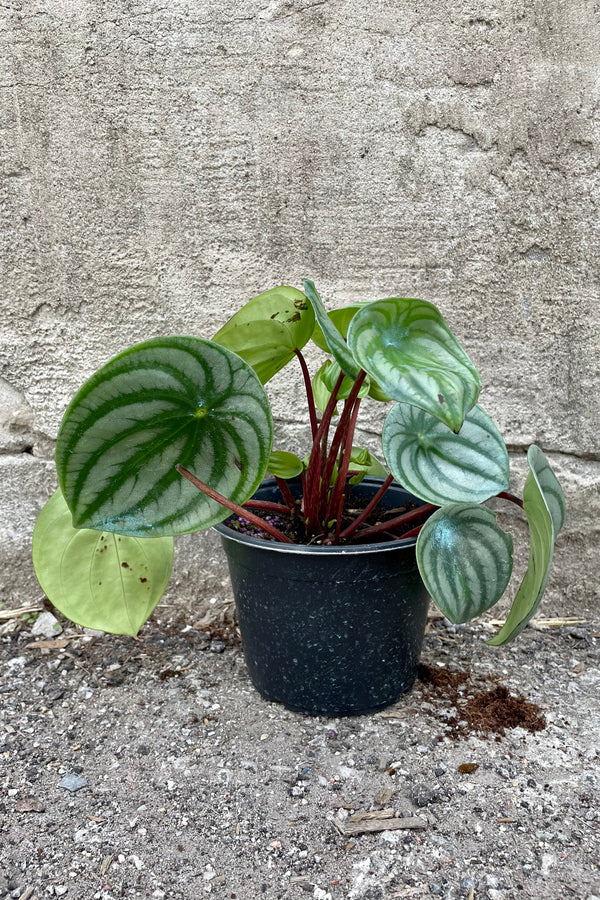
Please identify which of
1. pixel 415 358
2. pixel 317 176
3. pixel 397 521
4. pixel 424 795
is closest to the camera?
pixel 415 358

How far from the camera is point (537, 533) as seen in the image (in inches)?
38.8

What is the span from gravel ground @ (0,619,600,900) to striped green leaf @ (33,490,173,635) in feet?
0.66

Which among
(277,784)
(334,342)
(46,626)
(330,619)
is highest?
(334,342)

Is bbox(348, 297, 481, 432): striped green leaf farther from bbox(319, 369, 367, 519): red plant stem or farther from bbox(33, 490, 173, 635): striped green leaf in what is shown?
bbox(33, 490, 173, 635): striped green leaf

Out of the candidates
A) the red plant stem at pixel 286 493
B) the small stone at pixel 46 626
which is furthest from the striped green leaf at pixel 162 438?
the small stone at pixel 46 626

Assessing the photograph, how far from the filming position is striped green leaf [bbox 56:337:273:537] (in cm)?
85

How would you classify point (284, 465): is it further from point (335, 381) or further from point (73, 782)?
point (73, 782)

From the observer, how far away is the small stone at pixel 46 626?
58.1 inches

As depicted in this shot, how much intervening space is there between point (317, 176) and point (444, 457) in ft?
2.21

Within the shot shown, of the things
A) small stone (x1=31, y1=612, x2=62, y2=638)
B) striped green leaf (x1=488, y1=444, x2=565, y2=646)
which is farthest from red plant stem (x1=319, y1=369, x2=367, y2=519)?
small stone (x1=31, y1=612, x2=62, y2=638)

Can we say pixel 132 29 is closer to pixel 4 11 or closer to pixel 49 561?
pixel 4 11

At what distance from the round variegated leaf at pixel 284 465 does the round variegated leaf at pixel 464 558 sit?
265 millimetres

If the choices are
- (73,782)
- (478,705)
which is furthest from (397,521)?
(73,782)

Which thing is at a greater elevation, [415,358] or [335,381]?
[415,358]
